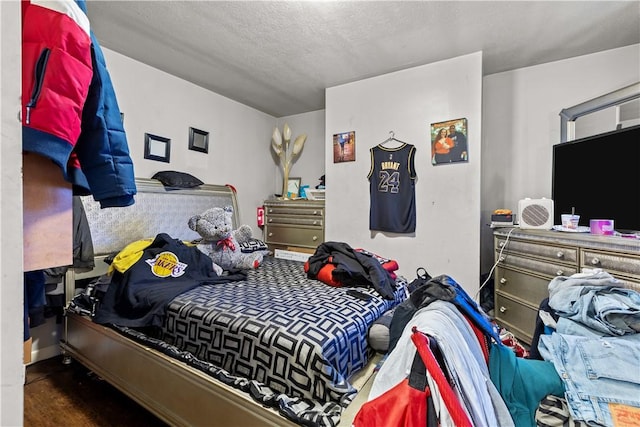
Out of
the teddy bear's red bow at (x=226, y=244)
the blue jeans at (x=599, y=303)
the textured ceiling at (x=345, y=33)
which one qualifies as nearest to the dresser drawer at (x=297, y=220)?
the teddy bear's red bow at (x=226, y=244)

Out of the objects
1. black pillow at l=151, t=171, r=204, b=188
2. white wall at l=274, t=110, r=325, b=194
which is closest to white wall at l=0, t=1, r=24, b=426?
black pillow at l=151, t=171, r=204, b=188

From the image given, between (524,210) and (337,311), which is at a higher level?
(524,210)

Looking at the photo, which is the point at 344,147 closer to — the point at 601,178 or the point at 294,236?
the point at 294,236

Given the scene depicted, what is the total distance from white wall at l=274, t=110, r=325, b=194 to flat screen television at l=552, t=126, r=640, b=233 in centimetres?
262

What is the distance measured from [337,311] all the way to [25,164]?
1.28 metres

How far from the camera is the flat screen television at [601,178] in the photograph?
1.80m

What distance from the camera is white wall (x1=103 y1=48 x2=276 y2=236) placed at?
265cm

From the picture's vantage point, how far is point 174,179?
273 cm

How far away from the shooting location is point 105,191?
0.87 meters

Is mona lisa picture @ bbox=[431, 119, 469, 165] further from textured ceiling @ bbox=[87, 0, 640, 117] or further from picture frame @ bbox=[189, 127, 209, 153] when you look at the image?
picture frame @ bbox=[189, 127, 209, 153]

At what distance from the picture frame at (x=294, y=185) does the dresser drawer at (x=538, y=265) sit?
264 cm

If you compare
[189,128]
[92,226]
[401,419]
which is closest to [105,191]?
[401,419]

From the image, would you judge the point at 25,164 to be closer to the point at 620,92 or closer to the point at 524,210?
the point at 524,210

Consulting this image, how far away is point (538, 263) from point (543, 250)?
0.10m
